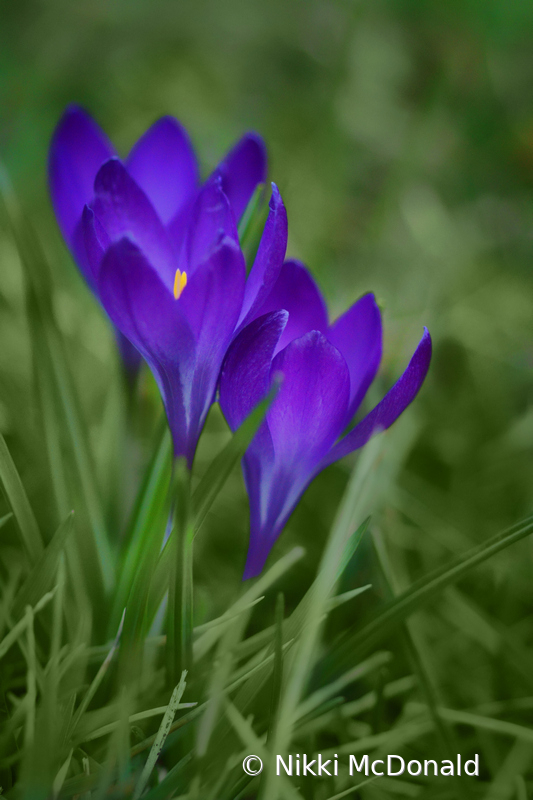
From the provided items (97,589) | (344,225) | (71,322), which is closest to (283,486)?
(97,589)

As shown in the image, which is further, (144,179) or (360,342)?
(144,179)

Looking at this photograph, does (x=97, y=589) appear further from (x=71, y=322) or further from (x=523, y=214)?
(x=523, y=214)

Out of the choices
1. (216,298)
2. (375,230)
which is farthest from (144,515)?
(375,230)

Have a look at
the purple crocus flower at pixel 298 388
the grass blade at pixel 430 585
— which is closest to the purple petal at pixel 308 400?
the purple crocus flower at pixel 298 388

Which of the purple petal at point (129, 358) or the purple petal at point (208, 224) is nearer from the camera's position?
the purple petal at point (208, 224)

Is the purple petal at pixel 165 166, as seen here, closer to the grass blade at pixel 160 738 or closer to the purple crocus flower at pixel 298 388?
the purple crocus flower at pixel 298 388

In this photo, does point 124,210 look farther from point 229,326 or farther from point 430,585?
point 430,585
